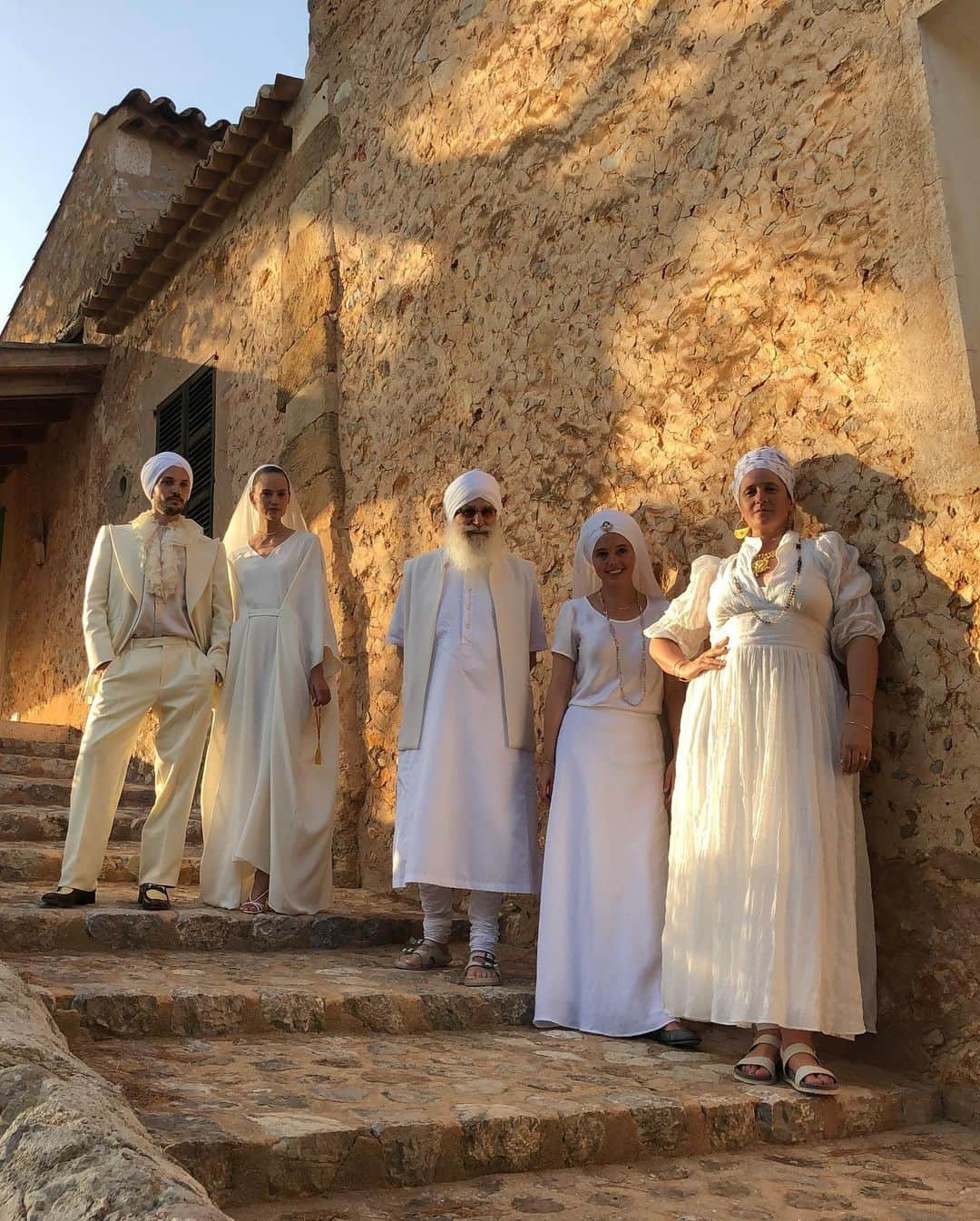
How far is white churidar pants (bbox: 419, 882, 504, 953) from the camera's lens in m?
4.38

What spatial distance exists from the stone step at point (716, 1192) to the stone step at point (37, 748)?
579cm

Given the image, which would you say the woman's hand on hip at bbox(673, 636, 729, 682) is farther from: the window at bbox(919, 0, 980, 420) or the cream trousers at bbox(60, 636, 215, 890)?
the cream trousers at bbox(60, 636, 215, 890)

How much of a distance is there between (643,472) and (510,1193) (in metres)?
2.88

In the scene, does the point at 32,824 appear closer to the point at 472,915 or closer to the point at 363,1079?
the point at 472,915

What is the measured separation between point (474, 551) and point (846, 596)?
154 cm

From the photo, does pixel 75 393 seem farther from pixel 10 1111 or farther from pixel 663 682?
pixel 10 1111

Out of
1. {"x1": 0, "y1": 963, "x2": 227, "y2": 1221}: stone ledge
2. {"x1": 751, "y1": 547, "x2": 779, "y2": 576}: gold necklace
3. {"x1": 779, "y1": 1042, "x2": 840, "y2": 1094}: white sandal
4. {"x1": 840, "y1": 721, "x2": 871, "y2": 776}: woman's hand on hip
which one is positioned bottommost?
{"x1": 779, "y1": 1042, "x2": 840, "y2": 1094}: white sandal

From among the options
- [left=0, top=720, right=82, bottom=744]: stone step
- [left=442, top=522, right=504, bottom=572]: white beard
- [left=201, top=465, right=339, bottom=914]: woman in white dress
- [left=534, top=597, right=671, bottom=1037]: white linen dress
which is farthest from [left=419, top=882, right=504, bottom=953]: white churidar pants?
[left=0, top=720, right=82, bottom=744]: stone step

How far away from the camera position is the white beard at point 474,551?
4.77m

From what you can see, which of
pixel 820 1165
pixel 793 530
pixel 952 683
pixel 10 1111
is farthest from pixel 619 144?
pixel 10 1111

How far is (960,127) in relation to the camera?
3.86 meters

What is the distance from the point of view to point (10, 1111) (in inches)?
65.4

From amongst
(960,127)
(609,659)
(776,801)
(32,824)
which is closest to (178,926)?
(32,824)

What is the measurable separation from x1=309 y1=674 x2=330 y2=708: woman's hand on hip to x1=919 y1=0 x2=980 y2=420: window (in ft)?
9.25
